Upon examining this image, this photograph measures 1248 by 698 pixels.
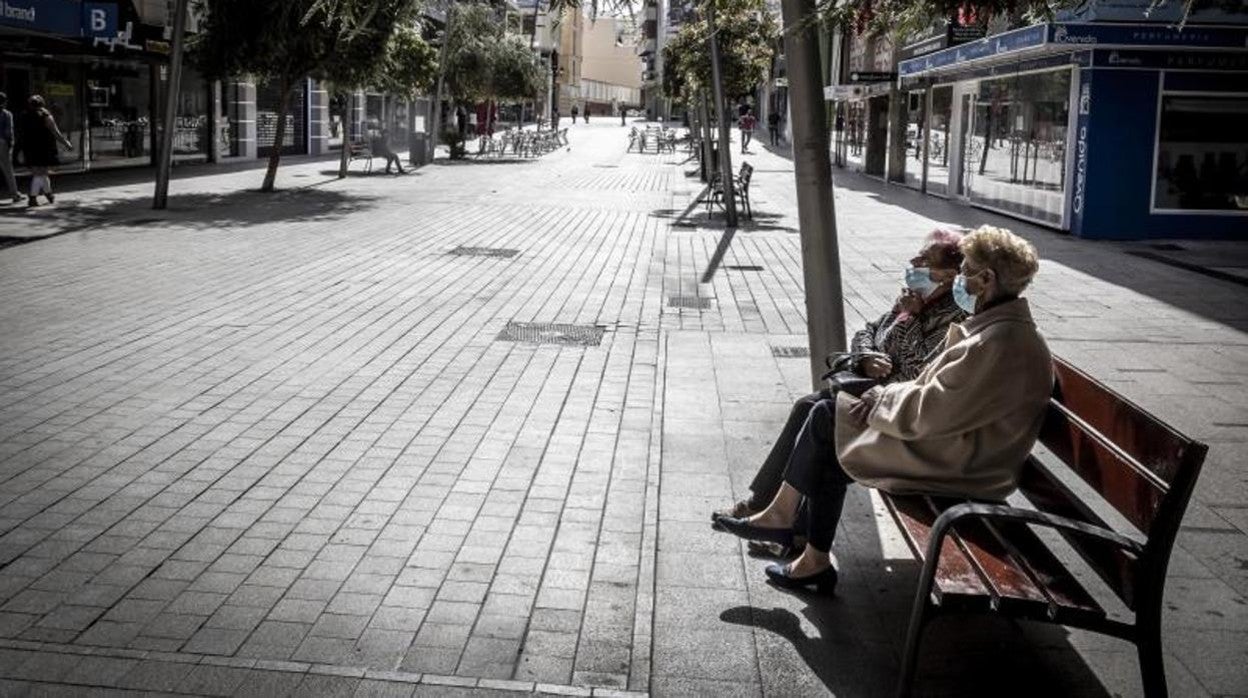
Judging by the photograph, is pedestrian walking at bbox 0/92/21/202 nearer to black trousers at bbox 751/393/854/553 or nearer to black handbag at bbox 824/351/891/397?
black handbag at bbox 824/351/891/397

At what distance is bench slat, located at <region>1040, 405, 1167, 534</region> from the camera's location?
338 cm

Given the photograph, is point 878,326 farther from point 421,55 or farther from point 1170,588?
point 421,55

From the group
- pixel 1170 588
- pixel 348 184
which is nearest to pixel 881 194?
pixel 348 184

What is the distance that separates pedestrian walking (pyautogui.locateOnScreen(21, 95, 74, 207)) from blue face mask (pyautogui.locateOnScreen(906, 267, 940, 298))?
1711 cm

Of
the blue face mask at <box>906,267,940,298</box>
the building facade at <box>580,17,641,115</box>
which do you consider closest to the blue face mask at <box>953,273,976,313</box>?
the blue face mask at <box>906,267,940,298</box>

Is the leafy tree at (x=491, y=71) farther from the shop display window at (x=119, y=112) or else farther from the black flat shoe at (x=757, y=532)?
the black flat shoe at (x=757, y=532)

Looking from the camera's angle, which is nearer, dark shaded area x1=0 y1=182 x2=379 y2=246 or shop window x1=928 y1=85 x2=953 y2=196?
dark shaded area x1=0 y1=182 x2=379 y2=246

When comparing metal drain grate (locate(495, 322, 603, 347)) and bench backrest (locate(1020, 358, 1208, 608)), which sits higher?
bench backrest (locate(1020, 358, 1208, 608))

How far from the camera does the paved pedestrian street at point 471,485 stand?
3.92m

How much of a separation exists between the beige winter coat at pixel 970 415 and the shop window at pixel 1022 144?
1602 cm

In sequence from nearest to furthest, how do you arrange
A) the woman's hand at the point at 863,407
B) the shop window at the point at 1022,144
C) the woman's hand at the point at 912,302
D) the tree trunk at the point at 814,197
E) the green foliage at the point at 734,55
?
1. the woman's hand at the point at 863,407
2. the woman's hand at the point at 912,302
3. the tree trunk at the point at 814,197
4. the shop window at the point at 1022,144
5. the green foliage at the point at 734,55

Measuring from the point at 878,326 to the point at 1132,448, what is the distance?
6.03 feet

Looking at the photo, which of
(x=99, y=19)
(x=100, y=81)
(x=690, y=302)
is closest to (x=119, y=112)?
(x=100, y=81)

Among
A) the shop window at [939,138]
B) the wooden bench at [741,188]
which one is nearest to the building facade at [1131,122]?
the wooden bench at [741,188]
